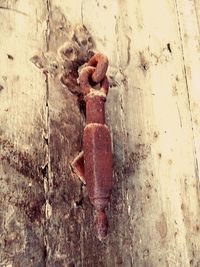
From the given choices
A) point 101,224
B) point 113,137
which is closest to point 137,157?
point 113,137

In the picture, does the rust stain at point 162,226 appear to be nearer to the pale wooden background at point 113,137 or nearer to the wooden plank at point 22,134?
the pale wooden background at point 113,137

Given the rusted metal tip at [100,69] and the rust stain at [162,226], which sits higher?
the rusted metal tip at [100,69]

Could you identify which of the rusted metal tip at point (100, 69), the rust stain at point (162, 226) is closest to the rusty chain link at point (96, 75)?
the rusted metal tip at point (100, 69)

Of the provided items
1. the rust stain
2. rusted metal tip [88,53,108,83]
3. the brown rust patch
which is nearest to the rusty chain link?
rusted metal tip [88,53,108,83]

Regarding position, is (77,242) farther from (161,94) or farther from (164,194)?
(161,94)

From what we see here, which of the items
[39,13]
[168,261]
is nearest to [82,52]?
[39,13]

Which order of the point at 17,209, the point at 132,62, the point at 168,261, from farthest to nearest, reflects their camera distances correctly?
the point at 132,62, the point at 168,261, the point at 17,209

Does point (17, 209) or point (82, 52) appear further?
point (82, 52)

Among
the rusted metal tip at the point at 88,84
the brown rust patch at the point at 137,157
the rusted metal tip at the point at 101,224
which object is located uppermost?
the rusted metal tip at the point at 88,84

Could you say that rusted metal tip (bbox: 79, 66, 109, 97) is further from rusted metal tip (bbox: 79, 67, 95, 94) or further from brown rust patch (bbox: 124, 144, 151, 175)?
brown rust patch (bbox: 124, 144, 151, 175)
